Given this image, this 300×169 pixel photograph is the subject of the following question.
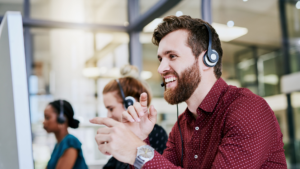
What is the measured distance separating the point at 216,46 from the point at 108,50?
2668 mm

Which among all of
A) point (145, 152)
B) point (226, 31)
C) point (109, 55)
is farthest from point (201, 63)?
point (109, 55)

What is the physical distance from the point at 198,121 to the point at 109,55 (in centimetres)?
281

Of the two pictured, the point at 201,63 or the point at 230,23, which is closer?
the point at 201,63

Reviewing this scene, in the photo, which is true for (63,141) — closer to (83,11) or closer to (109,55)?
(109,55)

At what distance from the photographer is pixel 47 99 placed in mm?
3525

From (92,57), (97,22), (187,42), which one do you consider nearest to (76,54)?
(92,57)

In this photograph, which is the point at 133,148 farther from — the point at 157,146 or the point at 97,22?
the point at 97,22

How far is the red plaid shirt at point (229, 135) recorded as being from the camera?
86 centimetres

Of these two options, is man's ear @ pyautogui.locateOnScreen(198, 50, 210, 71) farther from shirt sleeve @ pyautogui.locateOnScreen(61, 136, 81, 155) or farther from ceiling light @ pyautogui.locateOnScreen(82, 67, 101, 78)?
ceiling light @ pyautogui.locateOnScreen(82, 67, 101, 78)

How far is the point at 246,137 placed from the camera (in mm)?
874

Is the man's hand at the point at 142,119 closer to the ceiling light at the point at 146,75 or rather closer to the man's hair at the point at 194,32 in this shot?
the man's hair at the point at 194,32

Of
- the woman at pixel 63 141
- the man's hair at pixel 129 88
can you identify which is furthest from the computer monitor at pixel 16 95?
the woman at pixel 63 141

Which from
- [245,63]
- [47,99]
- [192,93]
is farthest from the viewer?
[47,99]

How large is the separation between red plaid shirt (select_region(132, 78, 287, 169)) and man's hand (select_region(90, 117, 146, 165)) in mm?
60
